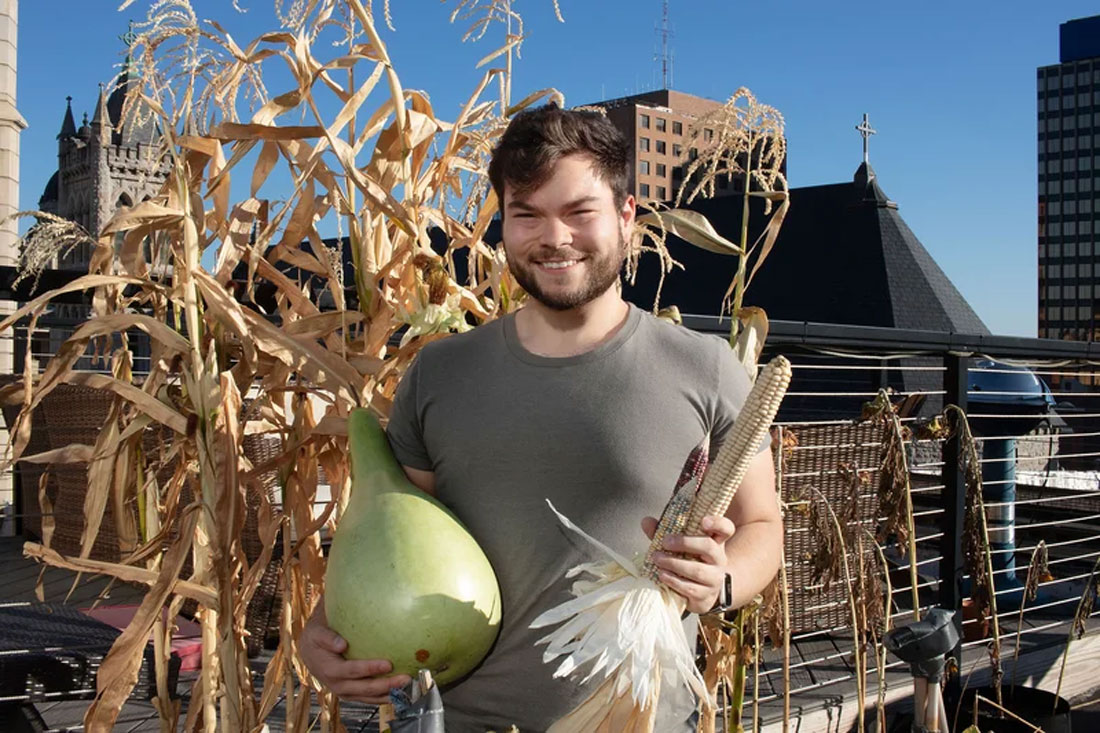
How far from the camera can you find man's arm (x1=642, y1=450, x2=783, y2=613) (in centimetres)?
90

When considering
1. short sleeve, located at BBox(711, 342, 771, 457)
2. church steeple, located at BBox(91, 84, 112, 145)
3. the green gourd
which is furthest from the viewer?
church steeple, located at BBox(91, 84, 112, 145)

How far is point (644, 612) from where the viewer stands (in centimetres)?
89

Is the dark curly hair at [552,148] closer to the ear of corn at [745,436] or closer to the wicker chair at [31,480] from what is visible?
the ear of corn at [745,436]

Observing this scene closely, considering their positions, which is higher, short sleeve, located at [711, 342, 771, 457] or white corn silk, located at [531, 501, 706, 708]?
short sleeve, located at [711, 342, 771, 457]

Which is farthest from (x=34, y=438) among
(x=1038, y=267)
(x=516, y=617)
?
(x=1038, y=267)

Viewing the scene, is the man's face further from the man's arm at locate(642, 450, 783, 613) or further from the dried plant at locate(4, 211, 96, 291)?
the dried plant at locate(4, 211, 96, 291)

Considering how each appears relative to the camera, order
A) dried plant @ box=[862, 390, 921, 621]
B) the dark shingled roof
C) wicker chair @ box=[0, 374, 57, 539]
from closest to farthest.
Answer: dried plant @ box=[862, 390, 921, 621] < wicker chair @ box=[0, 374, 57, 539] < the dark shingled roof

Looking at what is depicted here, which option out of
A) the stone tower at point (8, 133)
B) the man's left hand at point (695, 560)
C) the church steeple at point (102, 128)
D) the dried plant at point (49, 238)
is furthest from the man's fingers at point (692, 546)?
the church steeple at point (102, 128)

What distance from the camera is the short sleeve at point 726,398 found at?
1.27 meters

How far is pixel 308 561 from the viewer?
1.56 m

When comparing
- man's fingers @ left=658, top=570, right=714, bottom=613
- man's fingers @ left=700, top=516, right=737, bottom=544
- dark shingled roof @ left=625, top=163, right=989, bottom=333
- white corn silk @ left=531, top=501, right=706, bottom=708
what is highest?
dark shingled roof @ left=625, top=163, right=989, bottom=333

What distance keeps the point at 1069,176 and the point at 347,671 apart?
352ft

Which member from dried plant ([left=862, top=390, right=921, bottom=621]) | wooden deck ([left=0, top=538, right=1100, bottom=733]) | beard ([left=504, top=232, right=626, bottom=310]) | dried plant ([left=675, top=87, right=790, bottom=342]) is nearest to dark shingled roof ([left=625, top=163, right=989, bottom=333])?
wooden deck ([left=0, top=538, right=1100, bottom=733])

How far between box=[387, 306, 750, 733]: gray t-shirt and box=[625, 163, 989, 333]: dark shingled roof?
17.3 meters
